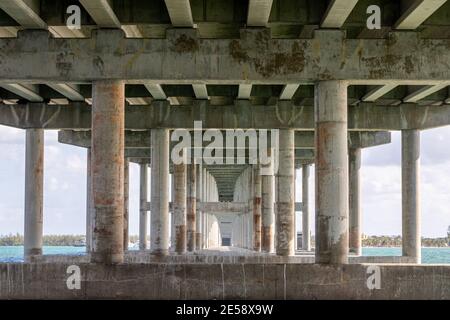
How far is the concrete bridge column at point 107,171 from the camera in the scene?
17.5m

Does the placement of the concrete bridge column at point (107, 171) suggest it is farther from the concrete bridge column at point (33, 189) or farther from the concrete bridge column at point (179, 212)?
the concrete bridge column at point (179, 212)

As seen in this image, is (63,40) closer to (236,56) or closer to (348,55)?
(236,56)

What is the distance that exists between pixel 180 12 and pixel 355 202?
24073mm

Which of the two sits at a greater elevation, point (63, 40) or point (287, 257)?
point (63, 40)

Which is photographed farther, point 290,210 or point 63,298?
point 290,210

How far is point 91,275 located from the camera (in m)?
16.5

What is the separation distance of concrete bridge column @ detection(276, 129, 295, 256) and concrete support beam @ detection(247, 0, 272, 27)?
41.5ft

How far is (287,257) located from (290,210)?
2.08 metres

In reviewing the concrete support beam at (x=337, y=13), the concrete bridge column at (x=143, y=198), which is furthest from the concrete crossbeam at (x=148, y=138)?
the concrete support beam at (x=337, y=13)

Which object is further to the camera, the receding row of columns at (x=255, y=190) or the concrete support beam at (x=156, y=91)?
the concrete support beam at (x=156, y=91)

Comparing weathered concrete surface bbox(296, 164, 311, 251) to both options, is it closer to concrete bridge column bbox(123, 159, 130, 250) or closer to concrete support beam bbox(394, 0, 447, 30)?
concrete bridge column bbox(123, 159, 130, 250)

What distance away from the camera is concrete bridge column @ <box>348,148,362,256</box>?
1505 inches

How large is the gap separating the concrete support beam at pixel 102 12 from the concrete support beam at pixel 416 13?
6.62 metres
